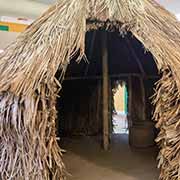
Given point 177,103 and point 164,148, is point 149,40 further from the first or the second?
point 164,148

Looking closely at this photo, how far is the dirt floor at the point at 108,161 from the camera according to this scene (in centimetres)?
288

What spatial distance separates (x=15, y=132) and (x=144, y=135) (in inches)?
85.9

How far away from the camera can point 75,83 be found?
15.1ft

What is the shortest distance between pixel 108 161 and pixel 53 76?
1.55 metres

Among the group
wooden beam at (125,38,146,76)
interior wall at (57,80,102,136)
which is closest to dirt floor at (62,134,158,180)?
interior wall at (57,80,102,136)

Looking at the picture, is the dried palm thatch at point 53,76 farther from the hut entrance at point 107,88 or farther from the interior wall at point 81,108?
the interior wall at point 81,108

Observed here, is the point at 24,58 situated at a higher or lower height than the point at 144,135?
higher

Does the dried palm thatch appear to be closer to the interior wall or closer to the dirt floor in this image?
the dirt floor

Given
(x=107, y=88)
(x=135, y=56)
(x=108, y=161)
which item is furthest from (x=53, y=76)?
(x=135, y=56)

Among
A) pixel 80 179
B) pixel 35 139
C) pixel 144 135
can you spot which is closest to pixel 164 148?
pixel 80 179

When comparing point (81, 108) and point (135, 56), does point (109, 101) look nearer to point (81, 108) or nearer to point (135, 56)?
point (81, 108)

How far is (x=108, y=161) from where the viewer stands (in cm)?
334

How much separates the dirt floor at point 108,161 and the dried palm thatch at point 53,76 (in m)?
0.54

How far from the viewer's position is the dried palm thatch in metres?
2.13
